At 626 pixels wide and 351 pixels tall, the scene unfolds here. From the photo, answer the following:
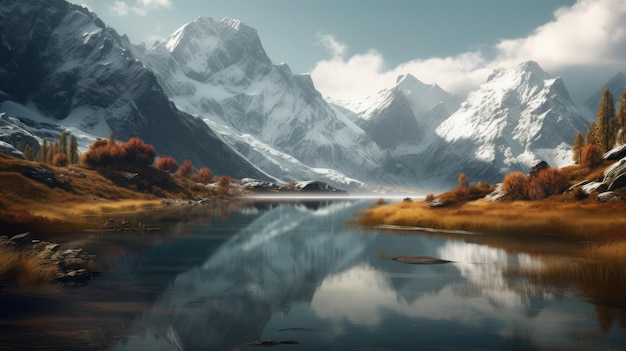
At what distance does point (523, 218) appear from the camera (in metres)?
72.4

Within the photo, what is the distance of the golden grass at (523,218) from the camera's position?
205 ft

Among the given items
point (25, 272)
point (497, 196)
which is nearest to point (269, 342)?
point (25, 272)

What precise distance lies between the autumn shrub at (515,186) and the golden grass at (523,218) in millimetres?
4390

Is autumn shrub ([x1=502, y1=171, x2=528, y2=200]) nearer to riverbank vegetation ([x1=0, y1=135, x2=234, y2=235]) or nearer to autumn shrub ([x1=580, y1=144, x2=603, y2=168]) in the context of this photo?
autumn shrub ([x1=580, y1=144, x2=603, y2=168])

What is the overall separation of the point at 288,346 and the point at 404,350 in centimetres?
519

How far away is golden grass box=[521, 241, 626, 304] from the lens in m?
33.6

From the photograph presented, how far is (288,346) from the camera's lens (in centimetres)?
2381

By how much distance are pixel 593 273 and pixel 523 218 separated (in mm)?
33843

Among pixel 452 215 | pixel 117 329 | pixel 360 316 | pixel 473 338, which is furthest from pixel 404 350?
pixel 452 215

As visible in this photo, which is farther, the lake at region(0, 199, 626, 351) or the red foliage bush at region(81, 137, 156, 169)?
the red foliage bush at region(81, 137, 156, 169)

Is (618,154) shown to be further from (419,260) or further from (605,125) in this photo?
(419,260)

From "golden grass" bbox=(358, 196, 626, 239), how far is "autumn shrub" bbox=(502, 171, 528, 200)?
4390 millimetres

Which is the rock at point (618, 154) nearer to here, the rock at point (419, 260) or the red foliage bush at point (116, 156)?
the rock at point (419, 260)

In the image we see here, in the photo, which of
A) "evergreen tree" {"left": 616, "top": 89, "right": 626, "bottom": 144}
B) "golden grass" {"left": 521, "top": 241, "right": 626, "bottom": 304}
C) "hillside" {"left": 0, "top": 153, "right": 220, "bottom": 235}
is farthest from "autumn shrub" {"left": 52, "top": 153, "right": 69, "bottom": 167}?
"golden grass" {"left": 521, "top": 241, "right": 626, "bottom": 304}
